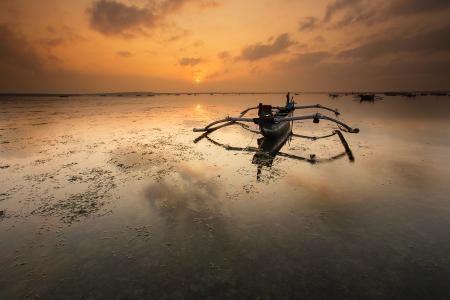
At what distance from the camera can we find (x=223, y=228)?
8.24 meters

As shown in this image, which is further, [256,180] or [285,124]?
[285,124]

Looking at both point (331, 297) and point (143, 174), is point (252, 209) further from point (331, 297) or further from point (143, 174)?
point (143, 174)

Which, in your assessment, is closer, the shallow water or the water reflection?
the shallow water

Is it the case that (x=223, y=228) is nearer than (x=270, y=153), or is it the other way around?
(x=223, y=228)

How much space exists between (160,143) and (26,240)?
1458 cm

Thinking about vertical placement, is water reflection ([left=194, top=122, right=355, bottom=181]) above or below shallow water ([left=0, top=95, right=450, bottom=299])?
above

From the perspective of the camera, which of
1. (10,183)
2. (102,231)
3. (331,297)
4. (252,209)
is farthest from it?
(10,183)

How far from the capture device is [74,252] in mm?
7004

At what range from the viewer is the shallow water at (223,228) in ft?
19.2

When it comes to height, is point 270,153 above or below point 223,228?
above

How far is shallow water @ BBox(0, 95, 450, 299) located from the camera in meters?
5.85

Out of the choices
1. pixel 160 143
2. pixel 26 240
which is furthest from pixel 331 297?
pixel 160 143

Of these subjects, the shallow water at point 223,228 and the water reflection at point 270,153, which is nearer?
the shallow water at point 223,228

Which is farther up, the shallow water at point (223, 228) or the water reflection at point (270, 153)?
the water reflection at point (270, 153)
